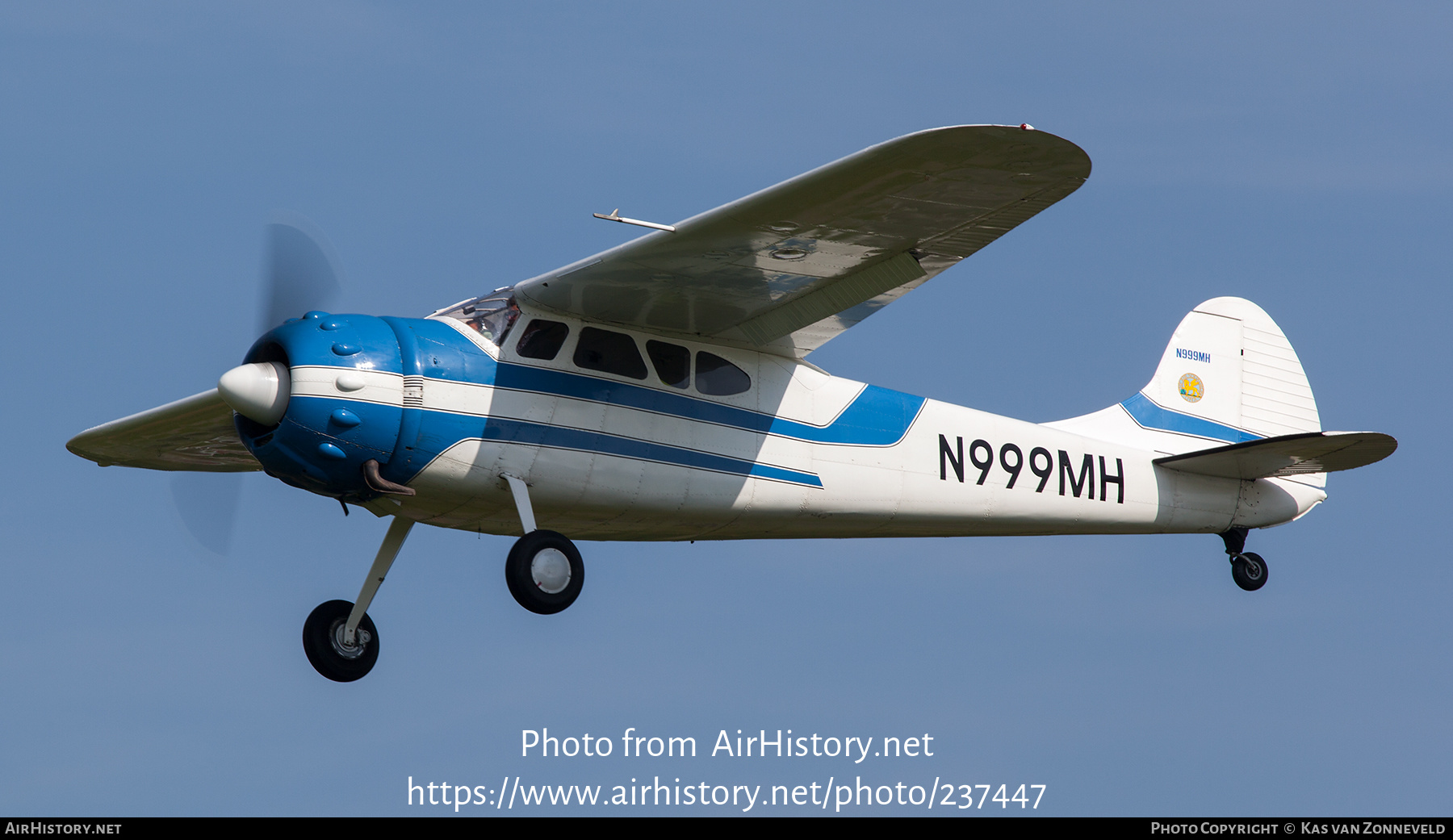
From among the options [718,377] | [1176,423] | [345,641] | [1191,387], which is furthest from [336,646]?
[1191,387]

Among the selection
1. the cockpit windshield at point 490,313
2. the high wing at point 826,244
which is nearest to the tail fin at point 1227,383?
the high wing at point 826,244

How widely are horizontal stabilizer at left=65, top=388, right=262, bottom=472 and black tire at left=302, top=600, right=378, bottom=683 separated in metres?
1.64

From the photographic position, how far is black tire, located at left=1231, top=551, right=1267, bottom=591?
14375mm

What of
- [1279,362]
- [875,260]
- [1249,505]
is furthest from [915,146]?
[1279,362]

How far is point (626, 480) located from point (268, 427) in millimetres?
2365

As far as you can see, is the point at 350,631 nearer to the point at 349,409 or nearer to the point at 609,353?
the point at 349,409

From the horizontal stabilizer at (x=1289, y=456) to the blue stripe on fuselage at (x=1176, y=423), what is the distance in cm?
45

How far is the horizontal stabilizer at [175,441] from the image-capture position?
1295 centimetres

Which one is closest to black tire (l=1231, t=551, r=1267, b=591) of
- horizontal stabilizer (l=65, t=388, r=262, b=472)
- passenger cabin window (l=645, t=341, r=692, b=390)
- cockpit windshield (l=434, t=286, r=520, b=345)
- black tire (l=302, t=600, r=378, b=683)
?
passenger cabin window (l=645, t=341, r=692, b=390)

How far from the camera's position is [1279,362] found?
15930 millimetres

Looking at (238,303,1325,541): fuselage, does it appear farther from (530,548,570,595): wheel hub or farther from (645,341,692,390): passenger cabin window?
(530,548,570,595): wheel hub

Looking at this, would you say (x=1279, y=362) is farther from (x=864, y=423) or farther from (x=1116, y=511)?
(x=864, y=423)

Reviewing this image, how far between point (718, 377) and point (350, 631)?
3196 mm

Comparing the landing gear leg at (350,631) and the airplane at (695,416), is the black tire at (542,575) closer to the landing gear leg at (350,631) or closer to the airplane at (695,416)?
the airplane at (695,416)
